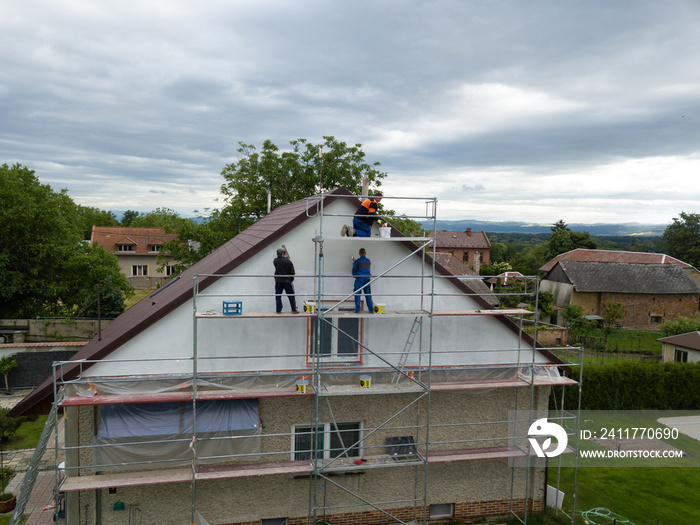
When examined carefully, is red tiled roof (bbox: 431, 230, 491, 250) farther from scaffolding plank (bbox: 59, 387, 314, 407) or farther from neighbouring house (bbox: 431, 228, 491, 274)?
scaffolding plank (bbox: 59, 387, 314, 407)

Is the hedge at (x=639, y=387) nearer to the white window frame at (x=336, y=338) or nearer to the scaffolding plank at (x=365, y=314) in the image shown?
the scaffolding plank at (x=365, y=314)

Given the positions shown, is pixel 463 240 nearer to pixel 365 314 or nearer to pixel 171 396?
pixel 365 314

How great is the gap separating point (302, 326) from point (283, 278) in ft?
3.88

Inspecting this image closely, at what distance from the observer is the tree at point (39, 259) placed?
3053 centimetres

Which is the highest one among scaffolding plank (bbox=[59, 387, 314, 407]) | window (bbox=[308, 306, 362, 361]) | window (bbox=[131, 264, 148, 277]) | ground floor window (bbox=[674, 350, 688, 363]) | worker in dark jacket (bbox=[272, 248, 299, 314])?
worker in dark jacket (bbox=[272, 248, 299, 314])

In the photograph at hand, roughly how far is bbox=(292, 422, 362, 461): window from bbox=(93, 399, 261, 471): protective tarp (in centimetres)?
102

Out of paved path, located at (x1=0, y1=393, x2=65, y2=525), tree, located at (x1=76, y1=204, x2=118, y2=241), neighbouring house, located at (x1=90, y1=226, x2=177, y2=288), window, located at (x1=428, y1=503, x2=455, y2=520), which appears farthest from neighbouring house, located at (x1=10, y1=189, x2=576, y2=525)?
tree, located at (x1=76, y1=204, x2=118, y2=241)

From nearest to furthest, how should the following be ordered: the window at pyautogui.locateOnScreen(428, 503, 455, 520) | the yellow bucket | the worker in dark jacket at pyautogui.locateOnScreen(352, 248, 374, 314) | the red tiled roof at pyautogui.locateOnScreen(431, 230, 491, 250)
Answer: the yellow bucket → the worker in dark jacket at pyautogui.locateOnScreen(352, 248, 374, 314) → the window at pyautogui.locateOnScreen(428, 503, 455, 520) → the red tiled roof at pyautogui.locateOnScreen(431, 230, 491, 250)

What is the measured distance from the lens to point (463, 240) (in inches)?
2948

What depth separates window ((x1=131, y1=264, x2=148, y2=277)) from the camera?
56.2 metres

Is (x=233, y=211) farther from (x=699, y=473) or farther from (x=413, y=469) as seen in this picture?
(x=699, y=473)

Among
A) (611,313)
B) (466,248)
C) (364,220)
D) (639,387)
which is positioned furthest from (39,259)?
(466,248)

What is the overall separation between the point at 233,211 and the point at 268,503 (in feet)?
74.5

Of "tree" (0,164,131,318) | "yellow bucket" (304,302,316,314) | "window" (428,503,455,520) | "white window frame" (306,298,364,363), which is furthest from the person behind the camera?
"tree" (0,164,131,318)
